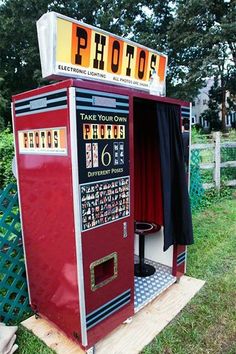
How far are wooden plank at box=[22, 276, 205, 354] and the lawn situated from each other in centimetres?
6

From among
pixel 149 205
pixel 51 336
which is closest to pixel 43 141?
pixel 51 336

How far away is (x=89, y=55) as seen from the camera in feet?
6.66

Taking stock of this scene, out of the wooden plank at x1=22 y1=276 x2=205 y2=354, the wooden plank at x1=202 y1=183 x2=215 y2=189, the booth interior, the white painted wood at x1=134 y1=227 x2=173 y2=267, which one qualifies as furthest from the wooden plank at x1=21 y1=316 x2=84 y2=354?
the wooden plank at x1=202 y1=183 x2=215 y2=189

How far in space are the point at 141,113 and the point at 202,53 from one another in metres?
15.0

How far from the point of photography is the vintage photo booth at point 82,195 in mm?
1842

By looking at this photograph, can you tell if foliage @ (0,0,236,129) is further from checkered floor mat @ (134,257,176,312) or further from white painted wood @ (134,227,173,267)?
checkered floor mat @ (134,257,176,312)

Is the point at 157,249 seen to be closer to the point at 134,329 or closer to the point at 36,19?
the point at 134,329

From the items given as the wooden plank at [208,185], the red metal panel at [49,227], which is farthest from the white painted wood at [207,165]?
the red metal panel at [49,227]

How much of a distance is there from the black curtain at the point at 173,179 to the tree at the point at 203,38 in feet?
46.6

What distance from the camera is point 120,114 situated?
6.75 feet

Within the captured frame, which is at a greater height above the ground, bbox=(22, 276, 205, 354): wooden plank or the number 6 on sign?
the number 6 on sign

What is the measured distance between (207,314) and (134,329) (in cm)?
68

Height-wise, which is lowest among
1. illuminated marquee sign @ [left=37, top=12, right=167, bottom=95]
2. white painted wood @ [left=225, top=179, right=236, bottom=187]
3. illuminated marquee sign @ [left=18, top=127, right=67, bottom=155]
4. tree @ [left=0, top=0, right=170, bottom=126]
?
white painted wood @ [left=225, top=179, right=236, bottom=187]

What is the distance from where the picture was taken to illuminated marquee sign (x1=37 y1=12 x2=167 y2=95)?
5.95 ft
